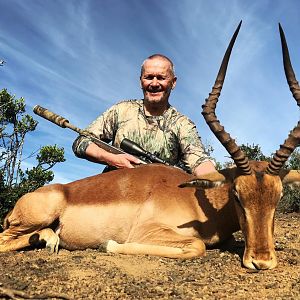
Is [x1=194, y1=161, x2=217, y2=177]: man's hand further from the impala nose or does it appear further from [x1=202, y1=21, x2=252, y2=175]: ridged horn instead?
the impala nose

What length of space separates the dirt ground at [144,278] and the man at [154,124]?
2809 millimetres

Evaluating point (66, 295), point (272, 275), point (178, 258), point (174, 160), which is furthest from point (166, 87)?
point (66, 295)

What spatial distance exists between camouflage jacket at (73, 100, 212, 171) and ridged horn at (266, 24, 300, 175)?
2.34m

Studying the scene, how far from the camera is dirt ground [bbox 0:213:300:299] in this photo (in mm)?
3541

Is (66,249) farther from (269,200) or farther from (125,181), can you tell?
(269,200)

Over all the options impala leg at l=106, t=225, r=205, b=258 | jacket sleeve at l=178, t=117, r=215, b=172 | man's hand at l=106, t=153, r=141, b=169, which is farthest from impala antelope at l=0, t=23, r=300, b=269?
jacket sleeve at l=178, t=117, r=215, b=172

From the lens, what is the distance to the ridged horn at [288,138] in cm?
505

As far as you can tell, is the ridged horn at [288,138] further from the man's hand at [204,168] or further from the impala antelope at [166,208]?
the man's hand at [204,168]

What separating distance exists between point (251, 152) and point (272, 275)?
12973 mm

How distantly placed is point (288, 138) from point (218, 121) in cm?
85

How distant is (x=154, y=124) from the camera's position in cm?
799

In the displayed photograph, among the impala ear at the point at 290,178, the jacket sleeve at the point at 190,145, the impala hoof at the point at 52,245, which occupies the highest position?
the jacket sleeve at the point at 190,145

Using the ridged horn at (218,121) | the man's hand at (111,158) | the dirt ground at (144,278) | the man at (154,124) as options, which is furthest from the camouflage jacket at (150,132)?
the dirt ground at (144,278)

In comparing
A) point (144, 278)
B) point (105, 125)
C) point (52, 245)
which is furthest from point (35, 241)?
point (105, 125)
